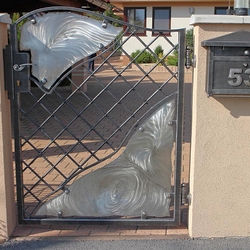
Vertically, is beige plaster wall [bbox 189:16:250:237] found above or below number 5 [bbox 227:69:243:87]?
below

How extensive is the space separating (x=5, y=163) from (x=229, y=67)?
193 cm

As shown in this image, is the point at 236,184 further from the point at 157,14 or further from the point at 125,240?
the point at 157,14

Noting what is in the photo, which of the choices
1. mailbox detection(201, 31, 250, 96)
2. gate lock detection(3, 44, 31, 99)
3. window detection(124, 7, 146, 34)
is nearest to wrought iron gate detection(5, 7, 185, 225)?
gate lock detection(3, 44, 31, 99)

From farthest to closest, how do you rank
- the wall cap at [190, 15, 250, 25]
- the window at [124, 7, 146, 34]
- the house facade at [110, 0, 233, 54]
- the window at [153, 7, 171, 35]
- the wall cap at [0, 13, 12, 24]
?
1. the window at [124, 7, 146, 34]
2. the window at [153, 7, 171, 35]
3. the house facade at [110, 0, 233, 54]
4. the wall cap at [0, 13, 12, 24]
5. the wall cap at [190, 15, 250, 25]

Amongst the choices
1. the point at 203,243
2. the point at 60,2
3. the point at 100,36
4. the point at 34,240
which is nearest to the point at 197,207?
the point at 203,243

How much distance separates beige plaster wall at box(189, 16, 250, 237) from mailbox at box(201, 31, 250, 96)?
0.25ft

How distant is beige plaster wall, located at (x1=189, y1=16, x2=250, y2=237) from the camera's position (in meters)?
3.32

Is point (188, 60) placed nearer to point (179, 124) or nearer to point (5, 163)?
point (179, 124)

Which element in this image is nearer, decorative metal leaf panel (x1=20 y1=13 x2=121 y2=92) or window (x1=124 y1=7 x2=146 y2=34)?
decorative metal leaf panel (x1=20 y1=13 x2=121 y2=92)

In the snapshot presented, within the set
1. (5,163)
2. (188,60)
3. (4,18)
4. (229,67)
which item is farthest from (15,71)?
(229,67)

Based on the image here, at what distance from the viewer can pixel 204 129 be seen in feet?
11.1

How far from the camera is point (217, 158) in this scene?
3.43m

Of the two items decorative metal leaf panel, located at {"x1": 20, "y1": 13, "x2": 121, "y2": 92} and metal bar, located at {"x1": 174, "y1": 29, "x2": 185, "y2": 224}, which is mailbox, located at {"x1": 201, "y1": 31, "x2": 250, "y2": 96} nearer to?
metal bar, located at {"x1": 174, "y1": 29, "x2": 185, "y2": 224}

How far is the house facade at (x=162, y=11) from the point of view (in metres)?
22.8
